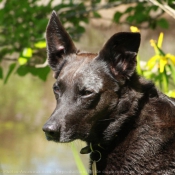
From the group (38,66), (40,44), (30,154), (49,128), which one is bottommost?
(30,154)

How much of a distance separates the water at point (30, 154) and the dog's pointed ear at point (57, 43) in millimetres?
2774

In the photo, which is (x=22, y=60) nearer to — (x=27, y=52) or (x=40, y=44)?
(x=27, y=52)

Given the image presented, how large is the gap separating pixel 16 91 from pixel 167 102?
351 inches

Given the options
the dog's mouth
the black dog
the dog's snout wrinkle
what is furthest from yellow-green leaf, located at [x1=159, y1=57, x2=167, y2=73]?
the dog's snout wrinkle

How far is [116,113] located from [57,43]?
0.83 metres

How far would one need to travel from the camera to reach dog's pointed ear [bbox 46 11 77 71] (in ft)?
15.6

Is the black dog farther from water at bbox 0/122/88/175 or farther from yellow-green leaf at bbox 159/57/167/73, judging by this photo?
water at bbox 0/122/88/175

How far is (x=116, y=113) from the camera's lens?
4.47 metres

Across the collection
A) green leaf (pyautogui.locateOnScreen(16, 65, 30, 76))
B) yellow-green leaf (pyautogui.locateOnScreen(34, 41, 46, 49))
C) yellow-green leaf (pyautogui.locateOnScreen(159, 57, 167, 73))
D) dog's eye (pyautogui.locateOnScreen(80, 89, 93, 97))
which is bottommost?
green leaf (pyautogui.locateOnScreen(16, 65, 30, 76))

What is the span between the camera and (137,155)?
4449 millimetres

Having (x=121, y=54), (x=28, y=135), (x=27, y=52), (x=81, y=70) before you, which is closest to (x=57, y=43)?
(x=81, y=70)

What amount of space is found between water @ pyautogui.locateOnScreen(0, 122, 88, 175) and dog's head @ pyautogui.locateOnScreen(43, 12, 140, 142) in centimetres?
305

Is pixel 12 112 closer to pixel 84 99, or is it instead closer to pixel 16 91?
pixel 16 91

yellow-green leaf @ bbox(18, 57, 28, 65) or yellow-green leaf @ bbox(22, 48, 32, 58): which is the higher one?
yellow-green leaf @ bbox(22, 48, 32, 58)
